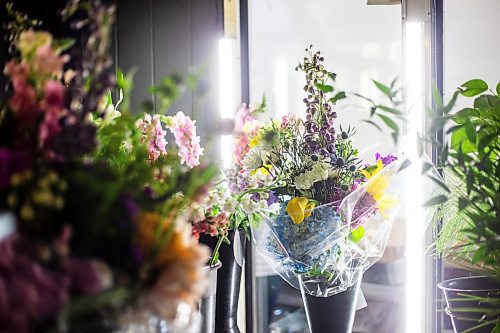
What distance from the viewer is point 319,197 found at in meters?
1.50

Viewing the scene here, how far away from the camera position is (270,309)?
7.09 ft

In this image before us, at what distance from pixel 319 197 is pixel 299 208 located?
63 mm

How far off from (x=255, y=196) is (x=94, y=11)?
899 millimetres

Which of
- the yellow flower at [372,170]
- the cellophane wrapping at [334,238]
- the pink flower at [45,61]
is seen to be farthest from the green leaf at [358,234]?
the pink flower at [45,61]

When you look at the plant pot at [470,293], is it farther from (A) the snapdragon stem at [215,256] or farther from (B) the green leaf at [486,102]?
(A) the snapdragon stem at [215,256]

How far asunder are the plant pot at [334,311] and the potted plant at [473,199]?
0.22m

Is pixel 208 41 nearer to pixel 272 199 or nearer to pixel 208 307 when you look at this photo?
pixel 272 199

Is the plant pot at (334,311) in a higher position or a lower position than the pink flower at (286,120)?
lower

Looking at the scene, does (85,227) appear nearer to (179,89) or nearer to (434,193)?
(179,89)

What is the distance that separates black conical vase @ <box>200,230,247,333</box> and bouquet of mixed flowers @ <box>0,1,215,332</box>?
2.78ft

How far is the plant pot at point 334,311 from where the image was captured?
1.52 m

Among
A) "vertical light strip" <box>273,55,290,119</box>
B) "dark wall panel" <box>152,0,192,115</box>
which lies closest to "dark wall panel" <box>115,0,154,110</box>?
"dark wall panel" <box>152,0,192,115</box>

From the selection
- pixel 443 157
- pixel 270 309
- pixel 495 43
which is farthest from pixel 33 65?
pixel 270 309

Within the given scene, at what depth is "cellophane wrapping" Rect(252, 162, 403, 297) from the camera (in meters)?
1.46
